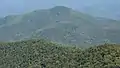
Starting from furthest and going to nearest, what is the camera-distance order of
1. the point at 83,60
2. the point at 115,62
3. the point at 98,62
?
the point at 83,60 < the point at 98,62 < the point at 115,62

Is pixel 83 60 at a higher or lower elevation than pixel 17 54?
higher

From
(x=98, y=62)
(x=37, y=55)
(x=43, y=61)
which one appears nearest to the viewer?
(x=98, y=62)

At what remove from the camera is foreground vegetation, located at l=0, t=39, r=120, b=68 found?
35938mm

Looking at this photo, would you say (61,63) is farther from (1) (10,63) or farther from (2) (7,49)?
(2) (7,49)

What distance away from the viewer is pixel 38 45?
171ft

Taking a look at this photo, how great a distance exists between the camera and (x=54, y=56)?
4538cm

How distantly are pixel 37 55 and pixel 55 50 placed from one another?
2658 millimetres

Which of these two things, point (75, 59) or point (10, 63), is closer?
point (75, 59)

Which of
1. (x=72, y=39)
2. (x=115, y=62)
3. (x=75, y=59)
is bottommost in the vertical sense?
(x=72, y=39)

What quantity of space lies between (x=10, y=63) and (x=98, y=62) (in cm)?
1729

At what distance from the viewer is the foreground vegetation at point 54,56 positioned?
118ft

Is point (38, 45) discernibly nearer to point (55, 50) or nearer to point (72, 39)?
point (55, 50)

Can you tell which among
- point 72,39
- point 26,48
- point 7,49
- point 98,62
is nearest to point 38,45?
point 26,48

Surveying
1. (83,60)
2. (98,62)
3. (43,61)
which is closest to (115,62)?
(98,62)
